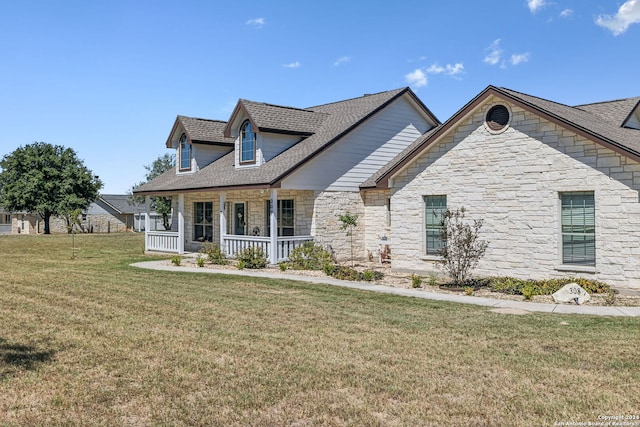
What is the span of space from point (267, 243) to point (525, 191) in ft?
30.6

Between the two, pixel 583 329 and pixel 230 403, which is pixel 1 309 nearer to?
pixel 230 403

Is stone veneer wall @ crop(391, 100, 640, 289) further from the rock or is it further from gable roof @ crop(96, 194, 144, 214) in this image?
gable roof @ crop(96, 194, 144, 214)

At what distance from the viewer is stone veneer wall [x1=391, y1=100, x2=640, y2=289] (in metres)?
12.3

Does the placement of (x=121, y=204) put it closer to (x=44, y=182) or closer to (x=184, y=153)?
(x=44, y=182)

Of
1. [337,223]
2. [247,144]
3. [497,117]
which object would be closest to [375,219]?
[337,223]

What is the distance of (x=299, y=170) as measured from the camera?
18.9 meters

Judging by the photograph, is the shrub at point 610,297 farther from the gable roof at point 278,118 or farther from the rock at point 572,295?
the gable roof at point 278,118

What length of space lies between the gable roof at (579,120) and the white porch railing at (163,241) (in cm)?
1027

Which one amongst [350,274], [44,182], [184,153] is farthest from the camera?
[44,182]

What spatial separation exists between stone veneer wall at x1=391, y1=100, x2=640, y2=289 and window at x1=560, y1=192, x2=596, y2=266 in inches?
7.2

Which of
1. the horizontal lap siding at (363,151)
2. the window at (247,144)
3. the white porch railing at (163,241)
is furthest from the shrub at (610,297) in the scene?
the white porch railing at (163,241)

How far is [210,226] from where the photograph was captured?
25281mm

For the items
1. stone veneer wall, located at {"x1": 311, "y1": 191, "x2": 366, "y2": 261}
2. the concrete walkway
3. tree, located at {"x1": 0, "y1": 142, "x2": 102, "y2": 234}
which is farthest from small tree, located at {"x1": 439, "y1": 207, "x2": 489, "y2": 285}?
tree, located at {"x1": 0, "y1": 142, "x2": 102, "y2": 234}

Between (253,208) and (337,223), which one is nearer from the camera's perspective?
(337,223)
